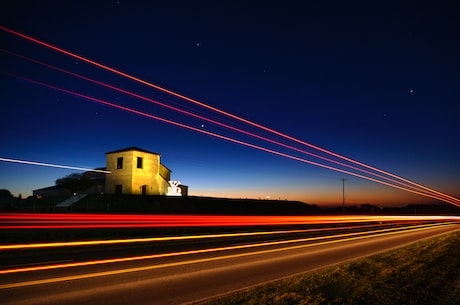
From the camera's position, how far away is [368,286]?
28.8ft

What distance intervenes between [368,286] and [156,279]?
5.10 meters

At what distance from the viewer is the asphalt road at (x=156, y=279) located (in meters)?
7.18

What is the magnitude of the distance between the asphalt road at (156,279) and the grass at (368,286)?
0.71 meters

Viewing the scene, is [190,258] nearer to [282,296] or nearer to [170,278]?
[170,278]

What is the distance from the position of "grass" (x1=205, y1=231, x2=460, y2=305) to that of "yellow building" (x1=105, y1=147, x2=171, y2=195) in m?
53.4

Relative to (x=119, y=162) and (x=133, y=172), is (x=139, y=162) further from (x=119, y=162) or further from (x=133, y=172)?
(x=119, y=162)

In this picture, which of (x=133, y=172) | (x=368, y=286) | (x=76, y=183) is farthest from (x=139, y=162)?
(x=368, y=286)

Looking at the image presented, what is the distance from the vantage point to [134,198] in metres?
57.0

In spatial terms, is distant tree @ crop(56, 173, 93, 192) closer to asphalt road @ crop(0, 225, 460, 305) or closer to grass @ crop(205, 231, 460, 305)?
asphalt road @ crop(0, 225, 460, 305)

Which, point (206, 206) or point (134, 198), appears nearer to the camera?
point (134, 198)

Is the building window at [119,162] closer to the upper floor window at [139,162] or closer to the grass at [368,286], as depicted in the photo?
the upper floor window at [139,162]

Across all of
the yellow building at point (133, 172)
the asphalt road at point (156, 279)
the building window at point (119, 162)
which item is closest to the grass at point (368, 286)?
the asphalt road at point (156, 279)

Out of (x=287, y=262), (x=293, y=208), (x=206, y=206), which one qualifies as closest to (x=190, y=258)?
(x=287, y=262)

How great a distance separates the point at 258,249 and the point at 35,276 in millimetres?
8921
